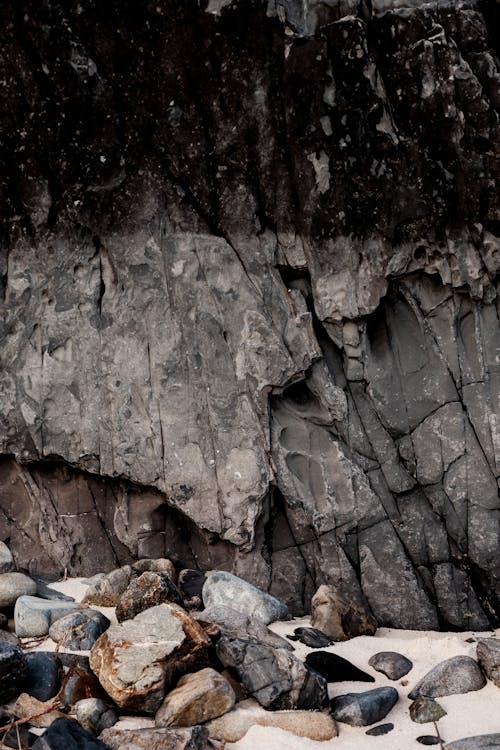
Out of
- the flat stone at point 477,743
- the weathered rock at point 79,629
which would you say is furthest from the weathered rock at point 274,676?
the weathered rock at point 79,629

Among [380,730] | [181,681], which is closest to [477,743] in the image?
[380,730]

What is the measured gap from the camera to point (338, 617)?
5395 millimetres

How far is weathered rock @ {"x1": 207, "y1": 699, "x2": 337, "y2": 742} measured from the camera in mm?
3914

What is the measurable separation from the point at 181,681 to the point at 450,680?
1734mm

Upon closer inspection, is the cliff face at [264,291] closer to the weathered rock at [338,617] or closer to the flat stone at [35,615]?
the weathered rock at [338,617]

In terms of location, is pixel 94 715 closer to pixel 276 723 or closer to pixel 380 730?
pixel 276 723

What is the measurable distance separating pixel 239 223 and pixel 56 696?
4.11 m

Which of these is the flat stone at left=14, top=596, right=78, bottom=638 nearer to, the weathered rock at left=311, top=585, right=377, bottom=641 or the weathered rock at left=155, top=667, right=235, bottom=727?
the weathered rock at left=155, top=667, right=235, bottom=727

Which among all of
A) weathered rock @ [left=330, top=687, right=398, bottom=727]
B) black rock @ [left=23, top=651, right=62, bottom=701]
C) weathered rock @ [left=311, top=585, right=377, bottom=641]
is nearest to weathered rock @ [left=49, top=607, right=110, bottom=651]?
black rock @ [left=23, top=651, right=62, bottom=701]

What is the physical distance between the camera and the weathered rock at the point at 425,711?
13.5 ft

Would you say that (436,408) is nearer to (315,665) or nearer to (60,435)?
(315,665)

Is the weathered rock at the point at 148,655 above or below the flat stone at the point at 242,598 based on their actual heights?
above

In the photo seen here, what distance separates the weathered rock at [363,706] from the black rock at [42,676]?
176 cm

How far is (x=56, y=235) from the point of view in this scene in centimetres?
658
